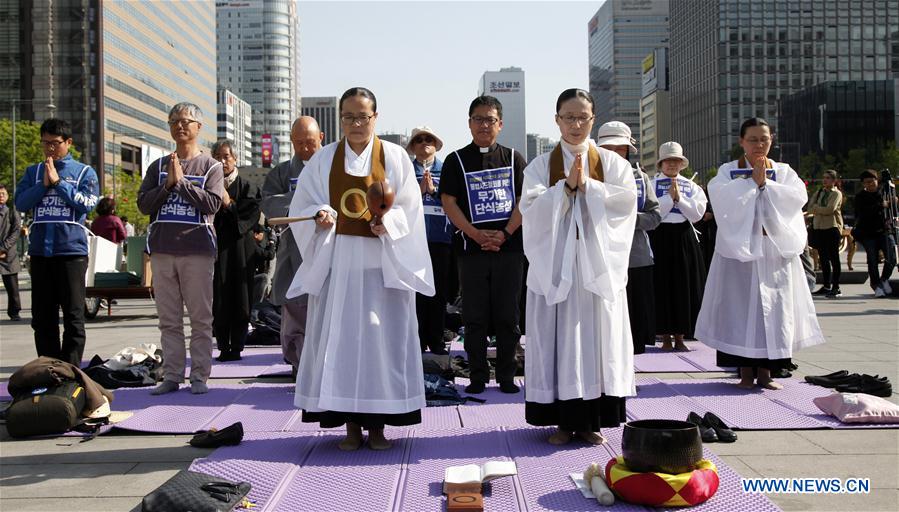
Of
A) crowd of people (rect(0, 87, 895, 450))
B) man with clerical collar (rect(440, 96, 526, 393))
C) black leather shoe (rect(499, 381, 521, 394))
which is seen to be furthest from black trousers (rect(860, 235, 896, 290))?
black leather shoe (rect(499, 381, 521, 394))

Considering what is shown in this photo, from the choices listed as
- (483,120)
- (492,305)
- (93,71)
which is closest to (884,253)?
(492,305)

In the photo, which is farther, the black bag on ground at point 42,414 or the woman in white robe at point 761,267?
the woman in white robe at point 761,267

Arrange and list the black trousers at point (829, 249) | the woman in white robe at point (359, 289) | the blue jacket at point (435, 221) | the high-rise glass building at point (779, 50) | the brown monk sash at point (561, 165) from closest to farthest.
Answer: the woman in white robe at point (359, 289) → the brown monk sash at point (561, 165) → the blue jacket at point (435, 221) → the black trousers at point (829, 249) → the high-rise glass building at point (779, 50)

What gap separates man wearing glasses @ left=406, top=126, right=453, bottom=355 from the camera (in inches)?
348

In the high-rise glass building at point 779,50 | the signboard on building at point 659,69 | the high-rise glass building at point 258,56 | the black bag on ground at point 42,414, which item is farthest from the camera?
the high-rise glass building at point 258,56

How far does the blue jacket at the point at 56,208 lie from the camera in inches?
287

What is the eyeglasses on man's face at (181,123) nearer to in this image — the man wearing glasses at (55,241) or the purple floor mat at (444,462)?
the man wearing glasses at (55,241)

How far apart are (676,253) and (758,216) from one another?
2.51m

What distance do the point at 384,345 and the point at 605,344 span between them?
1.29 m

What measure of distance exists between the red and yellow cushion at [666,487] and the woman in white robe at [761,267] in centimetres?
309

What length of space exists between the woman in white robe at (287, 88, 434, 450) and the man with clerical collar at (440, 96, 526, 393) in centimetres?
185

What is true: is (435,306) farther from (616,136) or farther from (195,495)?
(195,495)

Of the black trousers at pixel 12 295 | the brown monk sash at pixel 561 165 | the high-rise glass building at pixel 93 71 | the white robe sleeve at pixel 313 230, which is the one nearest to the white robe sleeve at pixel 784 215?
the brown monk sash at pixel 561 165

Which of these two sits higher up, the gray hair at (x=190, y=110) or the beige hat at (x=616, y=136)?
the gray hair at (x=190, y=110)
